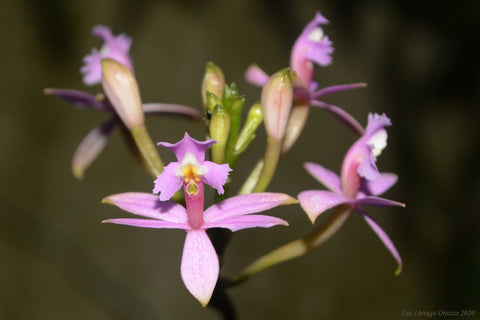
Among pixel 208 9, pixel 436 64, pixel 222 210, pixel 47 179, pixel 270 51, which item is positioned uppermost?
pixel 208 9

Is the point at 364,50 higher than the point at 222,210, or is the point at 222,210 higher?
the point at 364,50

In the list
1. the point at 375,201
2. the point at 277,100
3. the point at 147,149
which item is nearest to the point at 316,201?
the point at 375,201

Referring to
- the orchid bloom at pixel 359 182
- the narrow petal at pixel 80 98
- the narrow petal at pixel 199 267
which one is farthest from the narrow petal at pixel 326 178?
the narrow petal at pixel 80 98

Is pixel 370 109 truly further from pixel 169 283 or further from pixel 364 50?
pixel 169 283

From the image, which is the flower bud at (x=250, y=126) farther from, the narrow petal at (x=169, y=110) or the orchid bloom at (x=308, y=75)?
the narrow petal at (x=169, y=110)

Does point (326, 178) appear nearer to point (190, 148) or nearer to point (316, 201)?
point (316, 201)

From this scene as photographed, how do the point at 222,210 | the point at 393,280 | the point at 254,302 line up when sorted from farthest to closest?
the point at 393,280 < the point at 254,302 < the point at 222,210

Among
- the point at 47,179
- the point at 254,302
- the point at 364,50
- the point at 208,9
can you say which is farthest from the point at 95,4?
the point at 254,302
